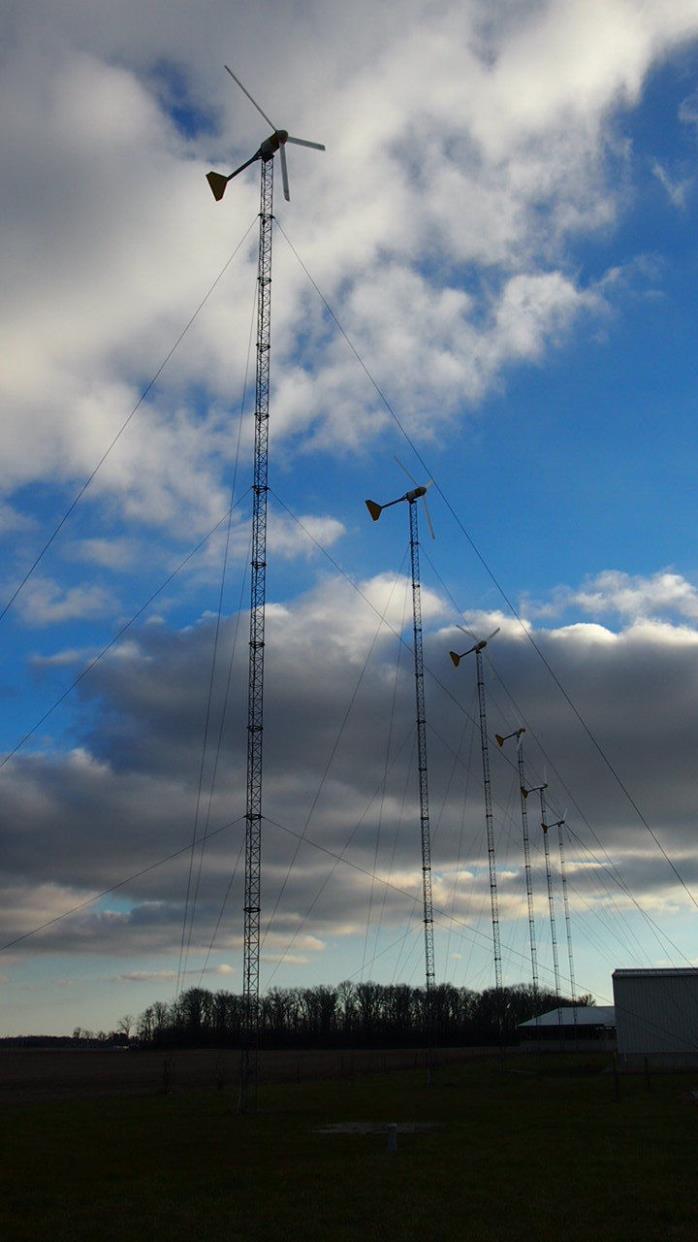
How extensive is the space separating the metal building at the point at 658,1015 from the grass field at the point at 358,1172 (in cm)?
2774

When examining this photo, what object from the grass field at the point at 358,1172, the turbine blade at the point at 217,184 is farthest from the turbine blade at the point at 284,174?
the grass field at the point at 358,1172

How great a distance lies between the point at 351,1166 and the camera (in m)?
32.3

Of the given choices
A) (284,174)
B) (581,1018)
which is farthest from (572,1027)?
(284,174)

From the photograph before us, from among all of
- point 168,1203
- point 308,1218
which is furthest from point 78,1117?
point 308,1218

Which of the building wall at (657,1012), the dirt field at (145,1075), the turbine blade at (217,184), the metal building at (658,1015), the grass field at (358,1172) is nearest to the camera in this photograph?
the grass field at (358,1172)

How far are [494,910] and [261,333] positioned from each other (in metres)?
50.8

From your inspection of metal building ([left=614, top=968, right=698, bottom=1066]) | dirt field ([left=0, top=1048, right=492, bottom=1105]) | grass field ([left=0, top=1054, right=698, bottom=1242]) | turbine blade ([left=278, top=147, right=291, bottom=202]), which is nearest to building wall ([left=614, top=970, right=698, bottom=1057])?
metal building ([left=614, top=968, right=698, bottom=1066])

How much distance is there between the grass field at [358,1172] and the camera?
23.4 m

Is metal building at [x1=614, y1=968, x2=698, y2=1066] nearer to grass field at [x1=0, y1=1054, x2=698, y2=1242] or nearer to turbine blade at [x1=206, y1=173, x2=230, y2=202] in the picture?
grass field at [x1=0, y1=1054, x2=698, y2=1242]

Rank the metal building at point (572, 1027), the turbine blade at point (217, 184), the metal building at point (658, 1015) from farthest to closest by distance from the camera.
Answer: the metal building at point (572, 1027) < the metal building at point (658, 1015) < the turbine blade at point (217, 184)

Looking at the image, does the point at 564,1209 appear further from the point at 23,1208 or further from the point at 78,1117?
the point at 78,1117

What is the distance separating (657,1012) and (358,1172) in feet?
193

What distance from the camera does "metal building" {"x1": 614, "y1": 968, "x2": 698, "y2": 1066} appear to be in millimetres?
82125

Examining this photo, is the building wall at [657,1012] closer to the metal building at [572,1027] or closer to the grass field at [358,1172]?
the grass field at [358,1172]
